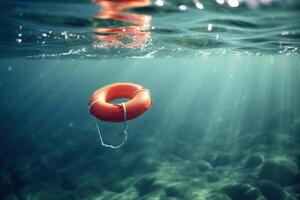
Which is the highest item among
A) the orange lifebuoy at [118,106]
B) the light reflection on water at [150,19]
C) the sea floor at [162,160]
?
the light reflection on water at [150,19]

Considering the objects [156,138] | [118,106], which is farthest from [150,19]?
[156,138]

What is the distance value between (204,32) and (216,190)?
9212mm

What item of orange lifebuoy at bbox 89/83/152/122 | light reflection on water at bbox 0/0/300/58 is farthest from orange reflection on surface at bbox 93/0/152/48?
orange lifebuoy at bbox 89/83/152/122

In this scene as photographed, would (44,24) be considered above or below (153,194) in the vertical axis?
above

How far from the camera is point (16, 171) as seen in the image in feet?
74.1

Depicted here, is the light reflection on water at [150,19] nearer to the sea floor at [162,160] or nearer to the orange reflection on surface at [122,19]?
the orange reflection on surface at [122,19]

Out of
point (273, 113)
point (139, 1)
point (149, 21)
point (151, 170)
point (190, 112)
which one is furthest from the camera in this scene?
point (190, 112)

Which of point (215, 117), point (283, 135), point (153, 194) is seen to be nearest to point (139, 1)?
point (153, 194)

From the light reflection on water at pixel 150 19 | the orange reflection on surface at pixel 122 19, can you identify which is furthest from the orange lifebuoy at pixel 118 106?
the light reflection on water at pixel 150 19

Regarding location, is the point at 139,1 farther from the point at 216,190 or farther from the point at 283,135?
the point at 283,135

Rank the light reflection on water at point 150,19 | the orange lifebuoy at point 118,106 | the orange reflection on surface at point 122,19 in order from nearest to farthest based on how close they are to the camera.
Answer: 1. the orange lifebuoy at point 118,106
2. the orange reflection on surface at point 122,19
3. the light reflection on water at point 150,19

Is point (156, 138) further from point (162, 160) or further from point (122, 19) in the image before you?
point (122, 19)

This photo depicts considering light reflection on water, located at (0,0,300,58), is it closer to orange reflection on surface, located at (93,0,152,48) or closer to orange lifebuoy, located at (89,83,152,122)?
orange reflection on surface, located at (93,0,152,48)

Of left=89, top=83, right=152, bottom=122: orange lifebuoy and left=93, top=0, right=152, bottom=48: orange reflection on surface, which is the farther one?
left=93, top=0, right=152, bottom=48: orange reflection on surface
